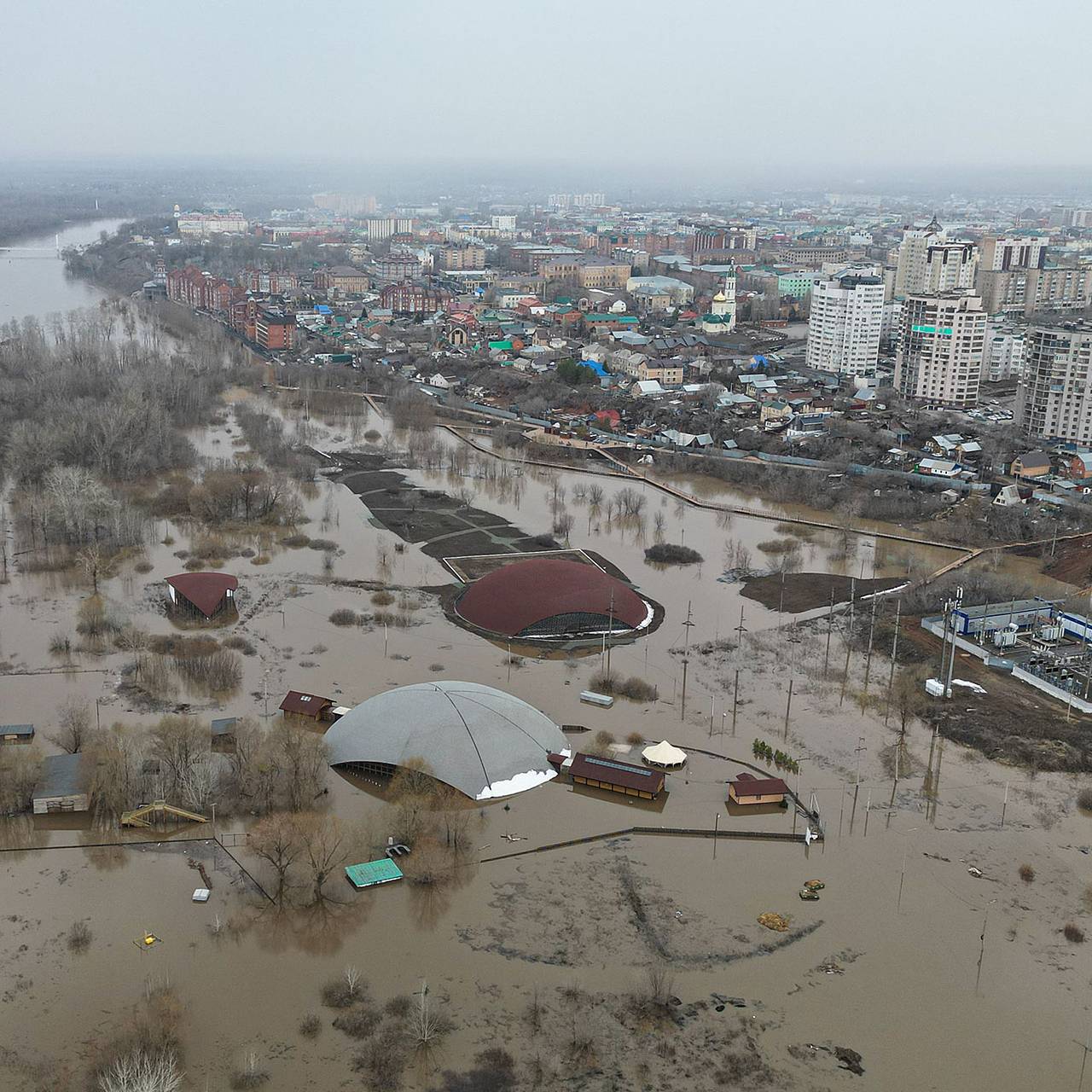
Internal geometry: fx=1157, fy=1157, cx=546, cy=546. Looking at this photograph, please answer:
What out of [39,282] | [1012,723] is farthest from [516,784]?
[39,282]

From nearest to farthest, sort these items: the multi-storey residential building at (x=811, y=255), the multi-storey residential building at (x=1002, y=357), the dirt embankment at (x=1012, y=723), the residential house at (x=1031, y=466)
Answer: the dirt embankment at (x=1012, y=723) → the residential house at (x=1031, y=466) → the multi-storey residential building at (x=1002, y=357) → the multi-storey residential building at (x=811, y=255)

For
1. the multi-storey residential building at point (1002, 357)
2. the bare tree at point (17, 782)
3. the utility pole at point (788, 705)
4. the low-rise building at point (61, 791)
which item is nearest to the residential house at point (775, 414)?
the multi-storey residential building at point (1002, 357)

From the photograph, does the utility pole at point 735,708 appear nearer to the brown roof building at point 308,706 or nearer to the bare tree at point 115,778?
the brown roof building at point 308,706

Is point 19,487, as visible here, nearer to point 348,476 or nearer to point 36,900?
point 348,476

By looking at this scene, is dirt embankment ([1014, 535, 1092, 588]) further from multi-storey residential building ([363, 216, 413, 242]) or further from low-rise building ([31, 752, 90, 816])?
multi-storey residential building ([363, 216, 413, 242])

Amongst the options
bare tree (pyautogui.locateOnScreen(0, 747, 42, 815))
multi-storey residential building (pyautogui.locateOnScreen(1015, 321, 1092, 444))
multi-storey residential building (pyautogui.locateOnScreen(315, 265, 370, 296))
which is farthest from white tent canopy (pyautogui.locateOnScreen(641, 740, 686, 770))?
multi-storey residential building (pyautogui.locateOnScreen(315, 265, 370, 296))

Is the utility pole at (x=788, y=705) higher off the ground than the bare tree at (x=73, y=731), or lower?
lower
